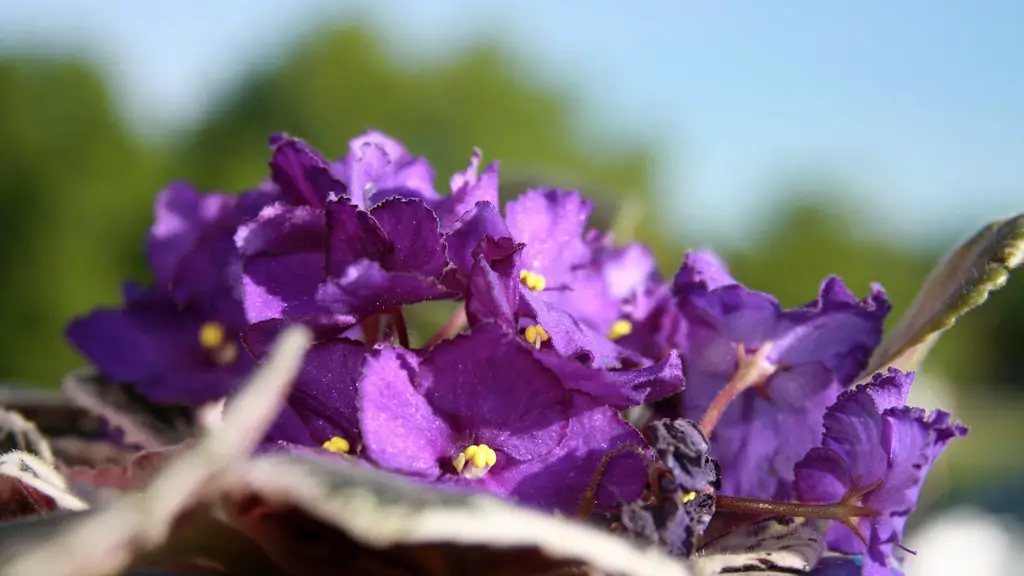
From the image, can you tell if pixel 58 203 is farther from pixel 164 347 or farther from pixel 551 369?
pixel 551 369

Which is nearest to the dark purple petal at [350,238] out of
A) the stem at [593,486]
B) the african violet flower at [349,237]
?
the african violet flower at [349,237]

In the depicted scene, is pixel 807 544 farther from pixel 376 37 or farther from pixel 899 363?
pixel 376 37

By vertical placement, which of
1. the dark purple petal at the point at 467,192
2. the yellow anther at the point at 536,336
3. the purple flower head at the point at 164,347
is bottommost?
the purple flower head at the point at 164,347

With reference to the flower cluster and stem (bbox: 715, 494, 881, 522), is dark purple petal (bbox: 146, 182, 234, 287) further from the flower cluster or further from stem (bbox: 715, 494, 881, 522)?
stem (bbox: 715, 494, 881, 522)

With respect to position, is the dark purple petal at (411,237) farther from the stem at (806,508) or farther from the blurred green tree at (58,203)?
the blurred green tree at (58,203)

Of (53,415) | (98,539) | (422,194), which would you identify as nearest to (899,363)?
(422,194)

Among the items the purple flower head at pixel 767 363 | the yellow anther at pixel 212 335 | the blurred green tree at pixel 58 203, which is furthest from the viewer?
the blurred green tree at pixel 58 203
